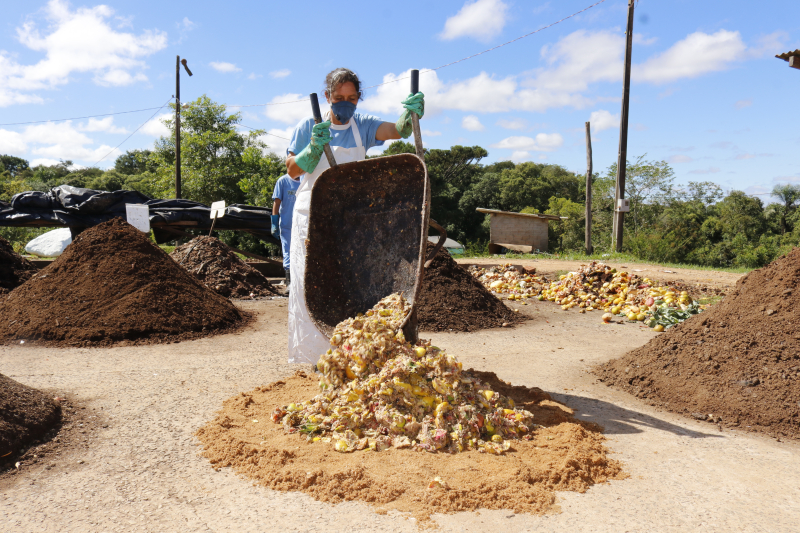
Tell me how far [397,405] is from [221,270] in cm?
750

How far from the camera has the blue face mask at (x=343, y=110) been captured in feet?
11.4

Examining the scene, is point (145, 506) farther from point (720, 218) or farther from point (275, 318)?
point (720, 218)

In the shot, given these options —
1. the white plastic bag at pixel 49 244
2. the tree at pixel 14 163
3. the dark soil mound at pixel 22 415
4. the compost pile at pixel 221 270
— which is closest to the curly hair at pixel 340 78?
the dark soil mound at pixel 22 415

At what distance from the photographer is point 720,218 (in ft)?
88.6

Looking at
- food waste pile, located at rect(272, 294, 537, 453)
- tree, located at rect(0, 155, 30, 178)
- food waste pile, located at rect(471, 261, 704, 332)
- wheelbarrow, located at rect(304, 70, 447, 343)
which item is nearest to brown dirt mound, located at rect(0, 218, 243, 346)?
wheelbarrow, located at rect(304, 70, 447, 343)

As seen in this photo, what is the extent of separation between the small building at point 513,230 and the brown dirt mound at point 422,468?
19.9 meters

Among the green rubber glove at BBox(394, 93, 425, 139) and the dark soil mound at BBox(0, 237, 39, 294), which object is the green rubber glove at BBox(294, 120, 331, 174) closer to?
the green rubber glove at BBox(394, 93, 425, 139)

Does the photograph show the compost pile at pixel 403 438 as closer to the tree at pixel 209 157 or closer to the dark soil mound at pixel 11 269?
the dark soil mound at pixel 11 269

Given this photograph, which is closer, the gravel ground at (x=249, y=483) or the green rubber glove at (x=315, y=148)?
the gravel ground at (x=249, y=483)

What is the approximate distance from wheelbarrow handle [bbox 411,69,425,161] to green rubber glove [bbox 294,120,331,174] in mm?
536

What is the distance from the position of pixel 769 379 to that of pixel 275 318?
553 cm

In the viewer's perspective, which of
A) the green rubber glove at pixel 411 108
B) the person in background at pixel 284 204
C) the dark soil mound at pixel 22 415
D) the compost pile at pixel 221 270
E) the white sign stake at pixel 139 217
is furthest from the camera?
the white sign stake at pixel 139 217

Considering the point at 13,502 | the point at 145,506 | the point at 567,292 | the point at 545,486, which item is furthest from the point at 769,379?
the point at 567,292

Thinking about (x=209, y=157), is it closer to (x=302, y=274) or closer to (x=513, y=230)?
(x=513, y=230)
